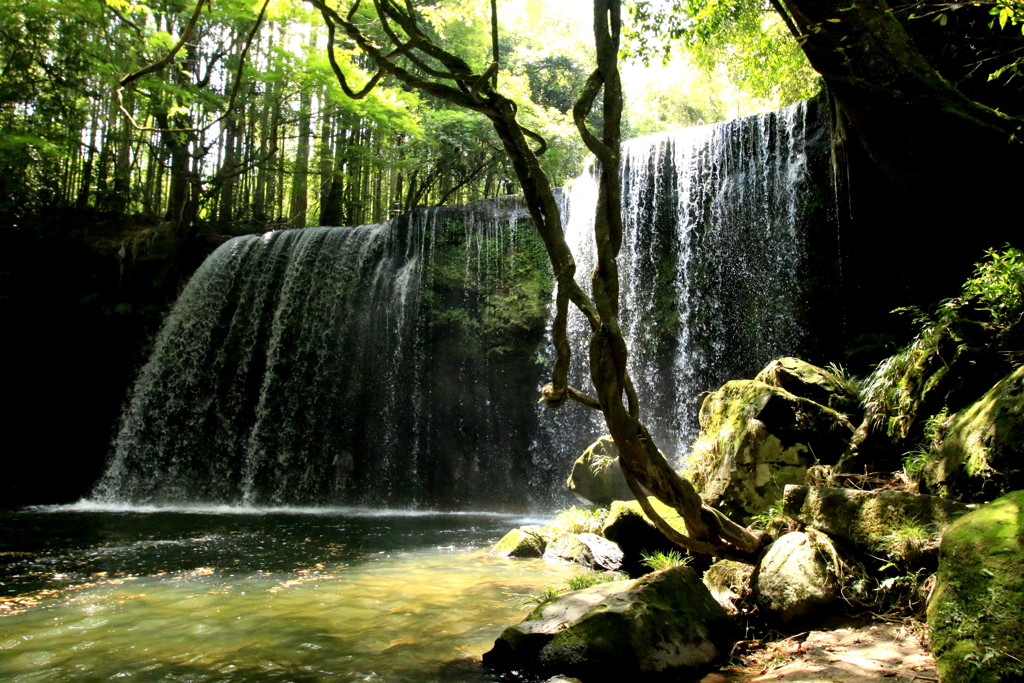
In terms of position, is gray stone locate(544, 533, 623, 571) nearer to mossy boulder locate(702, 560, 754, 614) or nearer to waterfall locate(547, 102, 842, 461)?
mossy boulder locate(702, 560, 754, 614)

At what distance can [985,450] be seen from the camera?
3.43 metres

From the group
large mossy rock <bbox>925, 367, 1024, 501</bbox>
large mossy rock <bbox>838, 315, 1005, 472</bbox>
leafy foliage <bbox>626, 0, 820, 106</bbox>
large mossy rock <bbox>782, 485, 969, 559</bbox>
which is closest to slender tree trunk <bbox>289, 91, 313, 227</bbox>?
leafy foliage <bbox>626, 0, 820, 106</bbox>

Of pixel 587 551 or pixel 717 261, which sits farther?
pixel 717 261

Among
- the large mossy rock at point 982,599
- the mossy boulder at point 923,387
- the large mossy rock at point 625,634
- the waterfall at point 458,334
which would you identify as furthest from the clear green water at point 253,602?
the waterfall at point 458,334

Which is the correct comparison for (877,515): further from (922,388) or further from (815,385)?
(815,385)

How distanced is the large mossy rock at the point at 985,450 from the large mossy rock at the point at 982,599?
75 centimetres

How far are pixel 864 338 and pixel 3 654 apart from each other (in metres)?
9.36

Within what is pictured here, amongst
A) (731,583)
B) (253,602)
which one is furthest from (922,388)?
(253,602)

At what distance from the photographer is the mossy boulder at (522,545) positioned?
679 centimetres

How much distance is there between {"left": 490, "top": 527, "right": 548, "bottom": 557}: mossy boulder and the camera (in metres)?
6.79

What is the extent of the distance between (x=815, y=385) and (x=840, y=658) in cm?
326

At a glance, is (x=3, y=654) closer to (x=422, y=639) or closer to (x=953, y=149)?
(x=422, y=639)

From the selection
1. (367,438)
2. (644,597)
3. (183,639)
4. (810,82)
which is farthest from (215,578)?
(810,82)

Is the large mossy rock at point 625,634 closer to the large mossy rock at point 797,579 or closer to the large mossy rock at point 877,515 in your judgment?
the large mossy rock at point 797,579
